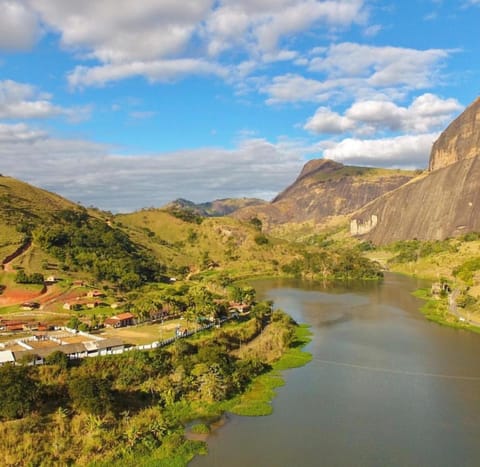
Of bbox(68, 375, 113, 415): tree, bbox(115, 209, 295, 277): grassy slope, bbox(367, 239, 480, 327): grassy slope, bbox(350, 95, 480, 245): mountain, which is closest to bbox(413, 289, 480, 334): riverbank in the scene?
bbox(367, 239, 480, 327): grassy slope

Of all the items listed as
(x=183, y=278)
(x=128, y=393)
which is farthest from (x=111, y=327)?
(x=183, y=278)

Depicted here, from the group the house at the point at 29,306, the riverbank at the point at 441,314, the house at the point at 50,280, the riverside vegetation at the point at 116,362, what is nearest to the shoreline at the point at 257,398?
the riverside vegetation at the point at 116,362

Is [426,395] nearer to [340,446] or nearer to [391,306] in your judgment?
[340,446]

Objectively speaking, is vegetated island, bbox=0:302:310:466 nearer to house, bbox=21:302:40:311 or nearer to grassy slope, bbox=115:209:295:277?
house, bbox=21:302:40:311

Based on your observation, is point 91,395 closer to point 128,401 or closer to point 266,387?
point 128,401

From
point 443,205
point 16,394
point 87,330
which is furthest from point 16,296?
point 443,205

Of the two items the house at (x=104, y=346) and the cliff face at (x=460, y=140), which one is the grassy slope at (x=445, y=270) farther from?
the house at (x=104, y=346)
